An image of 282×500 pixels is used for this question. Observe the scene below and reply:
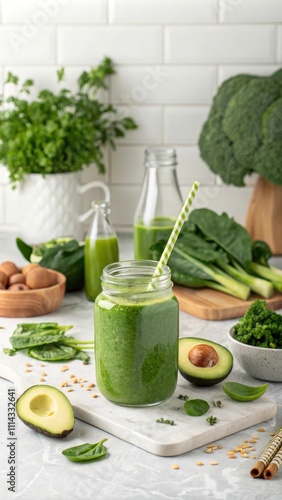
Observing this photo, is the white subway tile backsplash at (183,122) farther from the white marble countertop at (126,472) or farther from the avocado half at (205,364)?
the white marble countertop at (126,472)

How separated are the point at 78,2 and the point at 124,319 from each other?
1.56 m

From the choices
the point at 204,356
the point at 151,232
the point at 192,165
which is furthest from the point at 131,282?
the point at 192,165

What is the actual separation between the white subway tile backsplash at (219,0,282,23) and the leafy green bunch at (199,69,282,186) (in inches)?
8.5

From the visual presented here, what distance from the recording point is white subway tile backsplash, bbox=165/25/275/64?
266 centimetres

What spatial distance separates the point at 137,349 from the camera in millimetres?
1405

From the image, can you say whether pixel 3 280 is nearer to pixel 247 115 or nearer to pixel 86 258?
pixel 86 258

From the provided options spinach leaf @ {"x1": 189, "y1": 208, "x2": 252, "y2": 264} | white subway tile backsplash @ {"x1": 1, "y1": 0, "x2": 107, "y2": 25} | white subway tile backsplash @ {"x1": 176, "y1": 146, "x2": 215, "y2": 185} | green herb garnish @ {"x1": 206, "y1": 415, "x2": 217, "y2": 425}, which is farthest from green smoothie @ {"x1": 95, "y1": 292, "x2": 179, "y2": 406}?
white subway tile backsplash @ {"x1": 1, "y1": 0, "x2": 107, "y2": 25}

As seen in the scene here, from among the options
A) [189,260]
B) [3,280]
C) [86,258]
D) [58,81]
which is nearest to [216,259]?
[189,260]

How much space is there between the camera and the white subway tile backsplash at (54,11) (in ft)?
8.72

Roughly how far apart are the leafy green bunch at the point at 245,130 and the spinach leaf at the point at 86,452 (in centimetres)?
130

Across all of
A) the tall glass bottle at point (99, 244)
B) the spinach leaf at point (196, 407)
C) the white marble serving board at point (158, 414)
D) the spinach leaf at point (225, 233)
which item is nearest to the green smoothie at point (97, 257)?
the tall glass bottle at point (99, 244)

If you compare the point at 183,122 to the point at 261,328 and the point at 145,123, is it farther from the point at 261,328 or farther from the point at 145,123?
the point at 261,328

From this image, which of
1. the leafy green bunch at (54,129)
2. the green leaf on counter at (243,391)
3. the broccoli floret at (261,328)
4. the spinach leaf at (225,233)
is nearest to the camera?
the green leaf on counter at (243,391)

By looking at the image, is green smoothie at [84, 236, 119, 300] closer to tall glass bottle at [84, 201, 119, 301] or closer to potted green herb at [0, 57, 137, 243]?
tall glass bottle at [84, 201, 119, 301]
